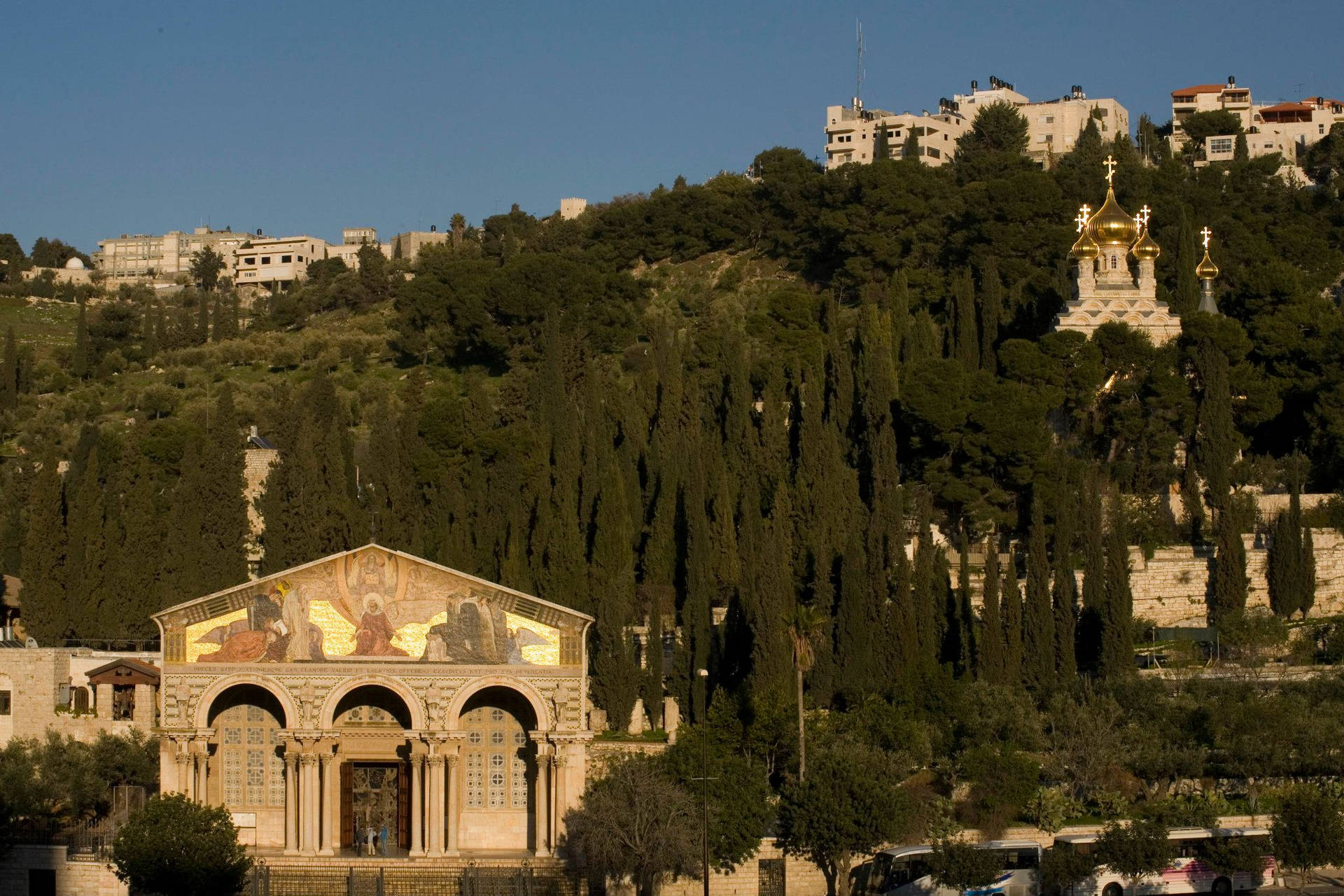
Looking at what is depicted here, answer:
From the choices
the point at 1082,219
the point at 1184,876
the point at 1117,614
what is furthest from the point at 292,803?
the point at 1082,219

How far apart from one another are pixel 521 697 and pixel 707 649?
507 centimetres

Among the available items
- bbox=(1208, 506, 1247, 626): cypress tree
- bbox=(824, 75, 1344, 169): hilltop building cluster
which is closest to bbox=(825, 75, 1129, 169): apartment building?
bbox=(824, 75, 1344, 169): hilltop building cluster

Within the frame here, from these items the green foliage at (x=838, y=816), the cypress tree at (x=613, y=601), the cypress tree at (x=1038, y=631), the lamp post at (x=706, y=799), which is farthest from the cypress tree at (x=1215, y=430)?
the green foliage at (x=838, y=816)

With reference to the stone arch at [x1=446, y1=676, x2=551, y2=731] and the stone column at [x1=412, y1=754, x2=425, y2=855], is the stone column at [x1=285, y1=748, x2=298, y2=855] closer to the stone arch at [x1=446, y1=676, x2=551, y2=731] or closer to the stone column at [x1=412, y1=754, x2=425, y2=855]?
the stone column at [x1=412, y1=754, x2=425, y2=855]

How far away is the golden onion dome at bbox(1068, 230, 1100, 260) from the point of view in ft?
220

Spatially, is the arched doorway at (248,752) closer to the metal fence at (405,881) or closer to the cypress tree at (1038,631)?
the metal fence at (405,881)

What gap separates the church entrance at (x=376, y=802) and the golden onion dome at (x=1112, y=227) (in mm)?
32727

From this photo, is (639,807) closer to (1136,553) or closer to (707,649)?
(707,649)

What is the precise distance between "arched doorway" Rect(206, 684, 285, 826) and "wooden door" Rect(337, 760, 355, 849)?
1.21 m

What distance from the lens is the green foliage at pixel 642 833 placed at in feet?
129

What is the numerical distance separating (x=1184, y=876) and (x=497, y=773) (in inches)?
549

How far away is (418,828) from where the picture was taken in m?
42.8

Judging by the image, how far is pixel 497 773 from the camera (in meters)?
44.2

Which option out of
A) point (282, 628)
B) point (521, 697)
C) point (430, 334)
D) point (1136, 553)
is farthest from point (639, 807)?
Answer: point (430, 334)
